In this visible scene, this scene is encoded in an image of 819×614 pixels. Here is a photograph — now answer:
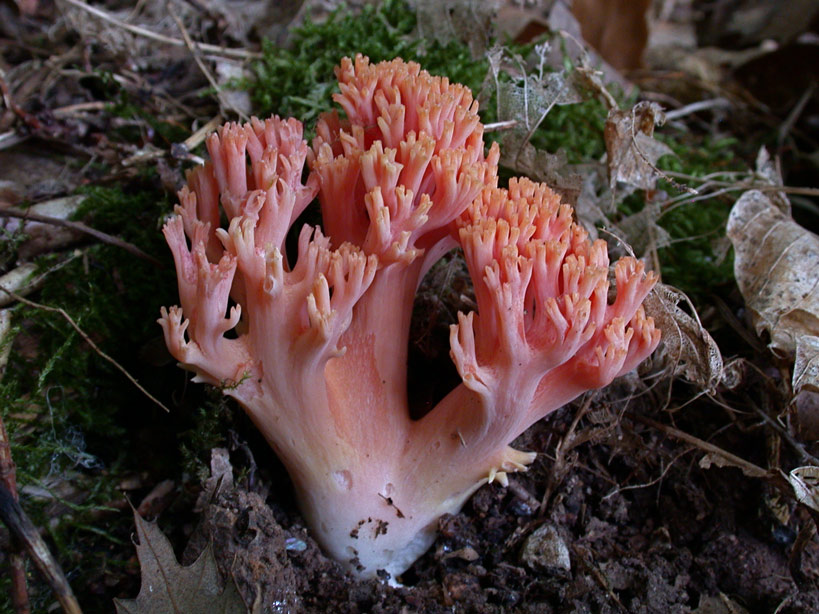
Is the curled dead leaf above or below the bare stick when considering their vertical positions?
below

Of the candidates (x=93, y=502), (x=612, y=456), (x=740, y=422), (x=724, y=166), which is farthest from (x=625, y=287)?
(x=724, y=166)

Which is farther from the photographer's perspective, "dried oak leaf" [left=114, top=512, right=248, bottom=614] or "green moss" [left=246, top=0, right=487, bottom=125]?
"green moss" [left=246, top=0, right=487, bottom=125]

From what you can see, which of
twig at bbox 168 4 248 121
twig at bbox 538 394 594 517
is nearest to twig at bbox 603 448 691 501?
twig at bbox 538 394 594 517

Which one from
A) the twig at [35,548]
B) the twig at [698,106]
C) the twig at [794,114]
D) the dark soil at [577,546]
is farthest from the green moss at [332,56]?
the twig at [794,114]

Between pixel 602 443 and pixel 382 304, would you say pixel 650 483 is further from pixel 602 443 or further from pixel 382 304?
pixel 382 304

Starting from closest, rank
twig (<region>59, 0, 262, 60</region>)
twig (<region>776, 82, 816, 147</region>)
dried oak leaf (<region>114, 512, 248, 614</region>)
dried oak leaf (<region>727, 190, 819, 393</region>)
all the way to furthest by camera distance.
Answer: dried oak leaf (<region>114, 512, 248, 614</region>) → dried oak leaf (<region>727, 190, 819, 393</region>) → twig (<region>59, 0, 262, 60</region>) → twig (<region>776, 82, 816, 147</region>)

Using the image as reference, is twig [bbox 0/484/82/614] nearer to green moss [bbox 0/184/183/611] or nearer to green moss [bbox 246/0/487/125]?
green moss [bbox 0/184/183/611]

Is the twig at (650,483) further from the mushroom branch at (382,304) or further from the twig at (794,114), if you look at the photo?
the twig at (794,114)
